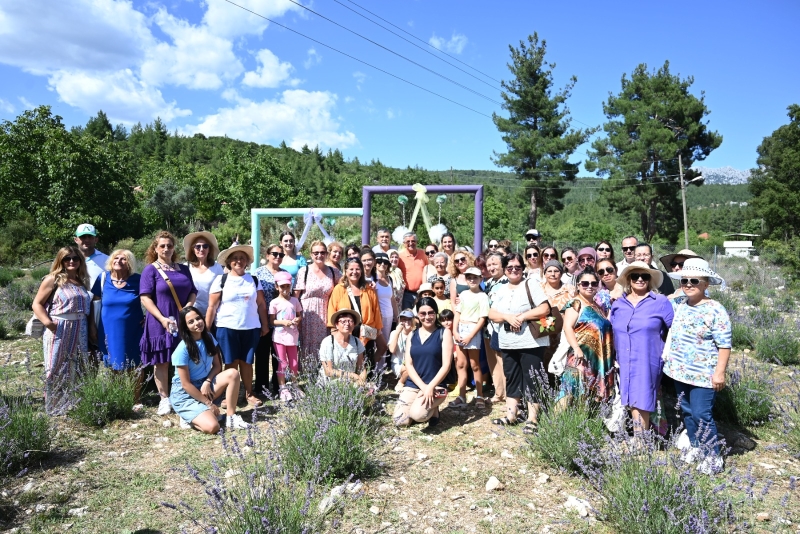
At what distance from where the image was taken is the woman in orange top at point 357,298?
537 centimetres

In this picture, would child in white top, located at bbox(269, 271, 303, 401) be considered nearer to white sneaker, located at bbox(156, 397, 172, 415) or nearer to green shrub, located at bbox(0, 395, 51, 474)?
white sneaker, located at bbox(156, 397, 172, 415)

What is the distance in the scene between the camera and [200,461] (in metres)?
4.06

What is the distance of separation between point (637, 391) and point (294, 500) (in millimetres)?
2693

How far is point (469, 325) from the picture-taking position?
537 cm

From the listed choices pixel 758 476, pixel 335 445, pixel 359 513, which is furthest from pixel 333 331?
pixel 758 476

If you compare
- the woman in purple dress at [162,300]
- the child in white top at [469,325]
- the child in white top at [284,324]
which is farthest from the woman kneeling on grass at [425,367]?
the woman in purple dress at [162,300]

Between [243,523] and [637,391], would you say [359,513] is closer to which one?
[243,523]

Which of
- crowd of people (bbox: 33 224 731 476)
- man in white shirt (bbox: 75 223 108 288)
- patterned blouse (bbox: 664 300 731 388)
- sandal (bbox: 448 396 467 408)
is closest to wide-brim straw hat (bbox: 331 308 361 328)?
crowd of people (bbox: 33 224 731 476)

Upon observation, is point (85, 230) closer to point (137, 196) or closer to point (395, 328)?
point (395, 328)

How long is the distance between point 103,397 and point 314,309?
2.15 m

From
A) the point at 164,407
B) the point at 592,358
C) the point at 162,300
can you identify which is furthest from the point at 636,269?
the point at 164,407

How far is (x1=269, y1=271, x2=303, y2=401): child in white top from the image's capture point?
5.36 meters

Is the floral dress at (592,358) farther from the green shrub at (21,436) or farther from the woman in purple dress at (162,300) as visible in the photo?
the green shrub at (21,436)

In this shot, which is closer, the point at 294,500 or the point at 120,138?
the point at 294,500
